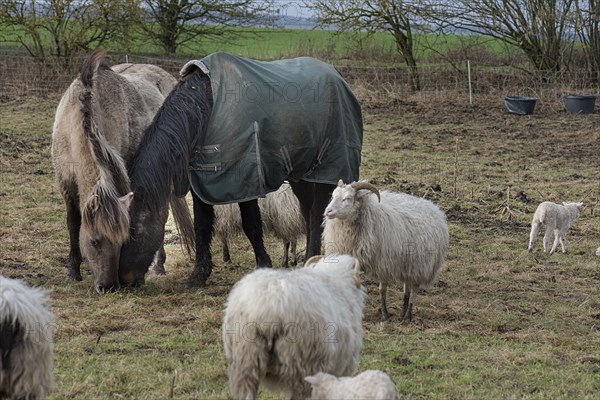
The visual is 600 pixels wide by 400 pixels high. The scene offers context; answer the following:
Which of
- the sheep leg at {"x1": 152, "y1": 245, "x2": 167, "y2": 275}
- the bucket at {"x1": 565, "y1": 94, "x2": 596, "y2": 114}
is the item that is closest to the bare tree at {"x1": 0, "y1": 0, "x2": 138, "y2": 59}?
the bucket at {"x1": 565, "y1": 94, "x2": 596, "y2": 114}

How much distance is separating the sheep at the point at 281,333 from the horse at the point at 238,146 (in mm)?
2729

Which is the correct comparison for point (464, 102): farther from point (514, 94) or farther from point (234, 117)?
point (234, 117)

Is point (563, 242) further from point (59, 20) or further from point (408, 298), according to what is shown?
point (59, 20)

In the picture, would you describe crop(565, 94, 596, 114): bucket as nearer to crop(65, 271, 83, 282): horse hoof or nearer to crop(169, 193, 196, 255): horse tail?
crop(169, 193, 196, 255): horse tail

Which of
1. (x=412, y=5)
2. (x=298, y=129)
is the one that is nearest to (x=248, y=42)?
(x=412, y=5)

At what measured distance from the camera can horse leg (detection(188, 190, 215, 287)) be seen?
742 cm

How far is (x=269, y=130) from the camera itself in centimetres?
719

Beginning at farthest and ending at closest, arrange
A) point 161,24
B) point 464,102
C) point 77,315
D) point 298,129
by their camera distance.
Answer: point 161,24
point 464,102
point 298,129
point 77,315

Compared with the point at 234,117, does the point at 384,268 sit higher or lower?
lower

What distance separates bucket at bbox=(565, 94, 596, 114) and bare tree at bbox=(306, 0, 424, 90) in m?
3.76

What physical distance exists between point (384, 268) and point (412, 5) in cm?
1502

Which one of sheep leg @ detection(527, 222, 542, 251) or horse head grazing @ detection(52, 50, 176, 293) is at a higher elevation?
horse head grazing @ detection(52, 50, 176, 293)

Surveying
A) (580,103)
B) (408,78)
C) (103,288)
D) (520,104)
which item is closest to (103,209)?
(103,288)

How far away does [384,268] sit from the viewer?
267 inches
